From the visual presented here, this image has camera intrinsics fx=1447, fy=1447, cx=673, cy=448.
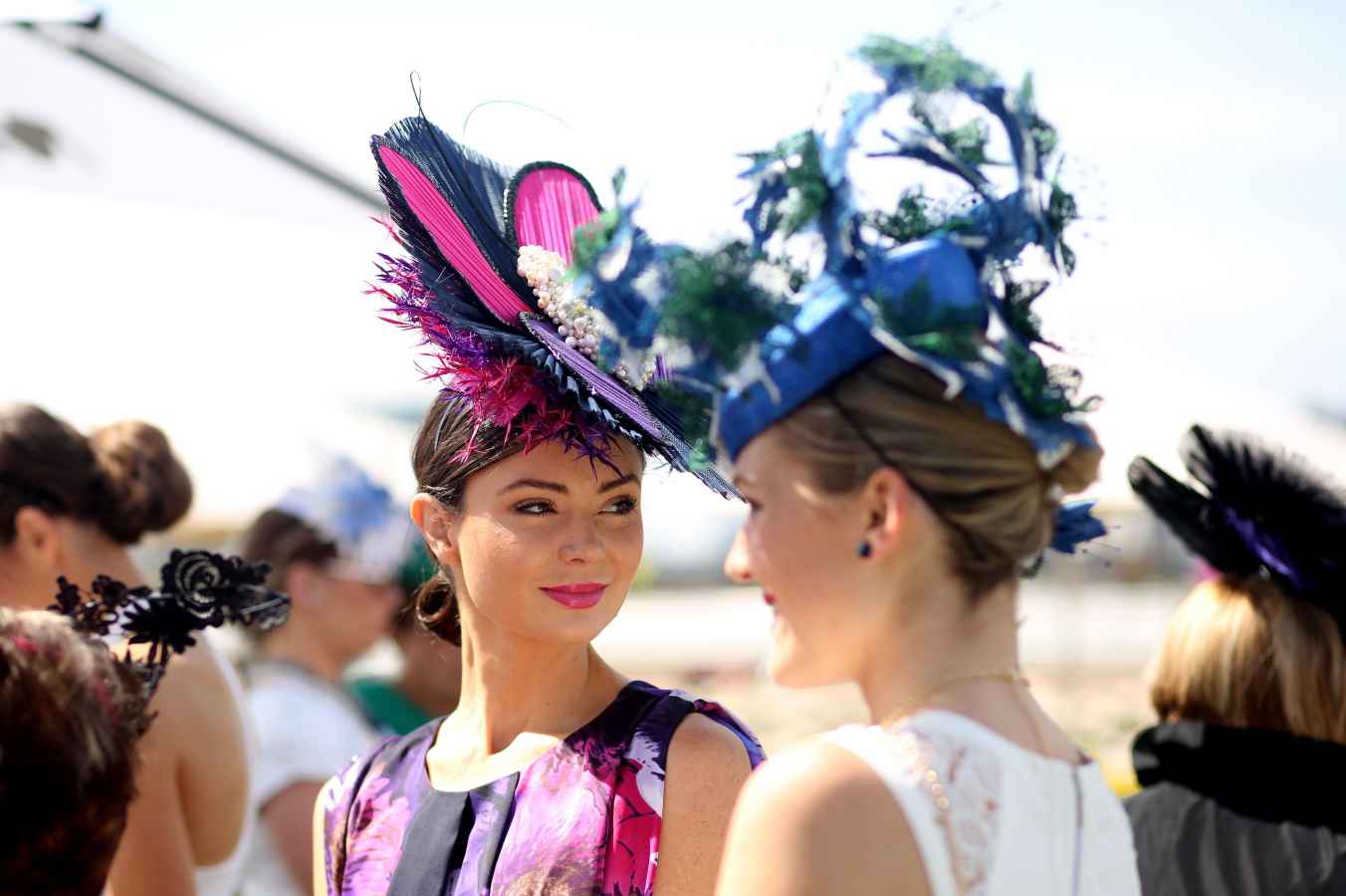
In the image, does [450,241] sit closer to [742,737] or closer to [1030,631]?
[742,737]

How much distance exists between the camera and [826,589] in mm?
1454

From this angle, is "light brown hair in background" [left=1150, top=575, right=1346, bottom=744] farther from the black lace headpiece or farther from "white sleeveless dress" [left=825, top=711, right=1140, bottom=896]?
the black lace headpiece

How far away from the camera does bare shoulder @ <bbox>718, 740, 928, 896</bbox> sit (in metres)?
1.31

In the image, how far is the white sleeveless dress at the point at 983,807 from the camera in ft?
4.37

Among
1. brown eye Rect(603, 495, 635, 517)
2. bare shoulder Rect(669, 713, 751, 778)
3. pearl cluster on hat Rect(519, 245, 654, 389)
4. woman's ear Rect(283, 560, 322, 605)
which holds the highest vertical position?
pearl cluster on hat Rect(519, 245, 654, 389)

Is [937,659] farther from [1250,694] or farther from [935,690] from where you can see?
[1250,694]

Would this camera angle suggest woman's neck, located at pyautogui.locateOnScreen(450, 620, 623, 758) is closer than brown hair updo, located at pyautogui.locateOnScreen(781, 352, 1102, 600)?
→ No

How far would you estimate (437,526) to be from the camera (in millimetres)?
2363

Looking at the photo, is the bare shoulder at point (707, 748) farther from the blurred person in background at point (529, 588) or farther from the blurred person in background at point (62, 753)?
the blurred person in background at point (62, 753)

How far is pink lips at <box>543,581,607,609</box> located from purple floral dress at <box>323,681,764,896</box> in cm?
16

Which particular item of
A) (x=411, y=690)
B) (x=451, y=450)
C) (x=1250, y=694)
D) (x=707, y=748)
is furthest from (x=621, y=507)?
(x=411, y=690)

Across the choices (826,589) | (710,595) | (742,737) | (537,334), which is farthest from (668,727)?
(710,595)

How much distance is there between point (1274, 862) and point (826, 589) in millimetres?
1428

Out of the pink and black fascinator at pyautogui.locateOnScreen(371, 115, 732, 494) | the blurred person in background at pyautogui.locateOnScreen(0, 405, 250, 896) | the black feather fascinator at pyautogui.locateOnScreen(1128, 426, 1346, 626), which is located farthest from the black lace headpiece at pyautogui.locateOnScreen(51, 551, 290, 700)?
the black feather fascinator at pyautogui.locateOnScreen(1128, 426, 1346, 626)
